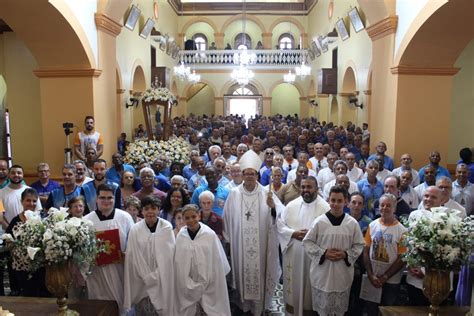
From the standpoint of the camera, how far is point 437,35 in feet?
27.9

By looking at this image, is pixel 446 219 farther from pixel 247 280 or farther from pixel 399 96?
pixel 399 96

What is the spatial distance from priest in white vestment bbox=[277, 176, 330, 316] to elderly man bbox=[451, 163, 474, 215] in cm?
268

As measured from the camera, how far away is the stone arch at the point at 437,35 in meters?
7.77

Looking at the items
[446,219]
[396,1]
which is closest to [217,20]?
[396,1]

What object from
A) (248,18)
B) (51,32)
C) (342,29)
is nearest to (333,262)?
(51,32)

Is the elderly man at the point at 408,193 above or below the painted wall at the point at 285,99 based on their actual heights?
below

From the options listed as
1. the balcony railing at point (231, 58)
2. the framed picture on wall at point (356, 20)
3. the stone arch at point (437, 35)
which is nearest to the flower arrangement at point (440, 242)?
the stone arch at point (437, 35)

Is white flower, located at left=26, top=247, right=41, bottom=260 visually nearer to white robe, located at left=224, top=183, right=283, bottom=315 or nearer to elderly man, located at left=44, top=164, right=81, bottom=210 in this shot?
elderly man, located at left=44, top=164, right=81, bottom=210

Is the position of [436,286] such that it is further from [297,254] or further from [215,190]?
[215,190]

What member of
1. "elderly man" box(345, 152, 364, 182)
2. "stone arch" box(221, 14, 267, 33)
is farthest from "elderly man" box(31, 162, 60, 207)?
"stone arch" box(221, 14, 267, 33)

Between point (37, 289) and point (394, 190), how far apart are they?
4.42 m

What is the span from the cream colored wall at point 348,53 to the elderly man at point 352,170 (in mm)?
6673

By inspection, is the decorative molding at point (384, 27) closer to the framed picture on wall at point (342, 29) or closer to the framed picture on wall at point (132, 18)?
the framed picture on wall at point (342, 29)

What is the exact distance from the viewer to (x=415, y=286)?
4613mm
